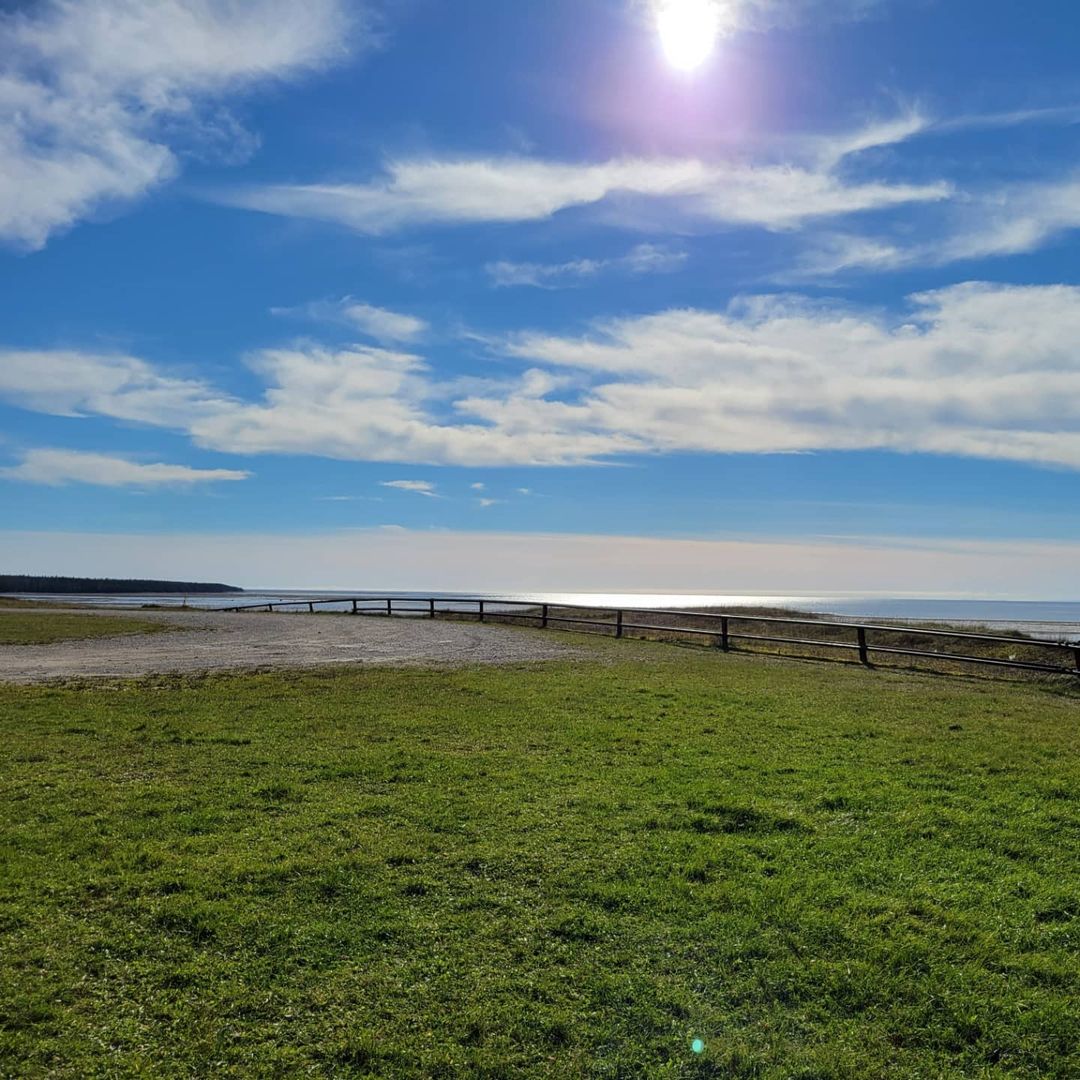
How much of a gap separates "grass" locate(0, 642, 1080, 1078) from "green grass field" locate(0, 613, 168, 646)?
771 inches

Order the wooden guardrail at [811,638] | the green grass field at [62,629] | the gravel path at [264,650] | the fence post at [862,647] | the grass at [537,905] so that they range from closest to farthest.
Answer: the grass at [537,905]
the gravel path at [264,650]
the wooden guardrail at [811,638]
the fence post at [862,647]
the green grass field at [62,629]

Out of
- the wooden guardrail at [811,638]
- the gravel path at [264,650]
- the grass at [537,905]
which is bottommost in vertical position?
the grass at [537,905]

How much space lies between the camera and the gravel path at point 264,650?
17.7m

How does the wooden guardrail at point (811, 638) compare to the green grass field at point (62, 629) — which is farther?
the green grass field at point (62, 629)

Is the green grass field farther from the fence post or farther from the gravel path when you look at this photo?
the fence post

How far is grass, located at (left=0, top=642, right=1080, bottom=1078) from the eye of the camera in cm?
387

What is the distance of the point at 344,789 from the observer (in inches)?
301

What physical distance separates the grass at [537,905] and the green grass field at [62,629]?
19.6 metres

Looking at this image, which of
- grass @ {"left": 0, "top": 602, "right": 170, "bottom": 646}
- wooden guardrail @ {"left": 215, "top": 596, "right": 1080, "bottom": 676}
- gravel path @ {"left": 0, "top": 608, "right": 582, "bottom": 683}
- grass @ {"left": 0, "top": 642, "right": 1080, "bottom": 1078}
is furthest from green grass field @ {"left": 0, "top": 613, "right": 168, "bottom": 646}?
grass @ {"left": 0, "top": 642, "right": 1080, "bottom": 1078}

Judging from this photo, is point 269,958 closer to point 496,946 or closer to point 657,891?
point 496,946

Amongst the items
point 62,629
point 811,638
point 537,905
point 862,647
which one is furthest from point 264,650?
point 811,638

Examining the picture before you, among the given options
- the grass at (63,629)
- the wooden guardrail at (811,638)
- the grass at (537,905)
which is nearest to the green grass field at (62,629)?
the grass at (63,629)

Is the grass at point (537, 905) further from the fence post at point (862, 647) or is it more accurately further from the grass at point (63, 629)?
the grass at point (63, 629)

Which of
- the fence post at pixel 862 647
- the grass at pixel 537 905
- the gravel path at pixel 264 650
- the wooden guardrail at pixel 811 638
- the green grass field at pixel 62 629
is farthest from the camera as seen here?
the green grass field at pixel 62 629
